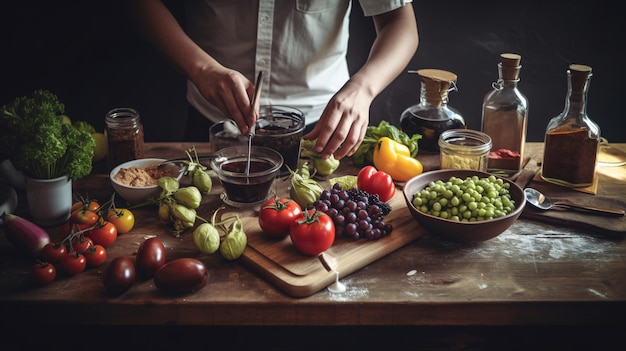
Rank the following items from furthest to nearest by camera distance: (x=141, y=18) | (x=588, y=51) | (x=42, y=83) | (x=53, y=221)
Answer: (x=588, y=51)
(x=42, y=83)
(x=141, y=18)
(x=53, y=221)

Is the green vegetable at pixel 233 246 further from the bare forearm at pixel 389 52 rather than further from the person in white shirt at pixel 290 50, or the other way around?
the bare forearm at pixel 389 52

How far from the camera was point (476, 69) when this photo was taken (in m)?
3.16

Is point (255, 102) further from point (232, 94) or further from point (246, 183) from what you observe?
point (246, 183)

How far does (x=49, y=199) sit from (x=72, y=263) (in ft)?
0.98

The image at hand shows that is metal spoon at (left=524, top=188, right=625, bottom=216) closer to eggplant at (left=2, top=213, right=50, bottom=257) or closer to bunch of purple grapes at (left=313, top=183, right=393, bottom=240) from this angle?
bunch of purple grapes at (left=313, top=183, right=393, bottom=240)

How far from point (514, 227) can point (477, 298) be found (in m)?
0.42

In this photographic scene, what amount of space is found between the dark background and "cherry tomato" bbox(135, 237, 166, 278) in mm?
1642

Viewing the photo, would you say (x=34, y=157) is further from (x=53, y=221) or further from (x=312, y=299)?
(x=312, y=299)

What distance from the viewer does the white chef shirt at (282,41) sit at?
7.32 ft

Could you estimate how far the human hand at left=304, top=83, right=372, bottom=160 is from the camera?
1.85 metres

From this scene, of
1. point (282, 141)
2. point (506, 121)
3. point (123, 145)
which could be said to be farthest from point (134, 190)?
point (506, 121)

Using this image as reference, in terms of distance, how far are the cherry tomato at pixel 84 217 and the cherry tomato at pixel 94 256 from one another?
129mm

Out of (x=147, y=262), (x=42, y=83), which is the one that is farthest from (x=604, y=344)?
(x=42, y=83)

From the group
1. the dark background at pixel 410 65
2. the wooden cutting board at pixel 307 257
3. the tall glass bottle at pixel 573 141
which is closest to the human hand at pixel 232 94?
the wooden cutting board at pixel 307 257
